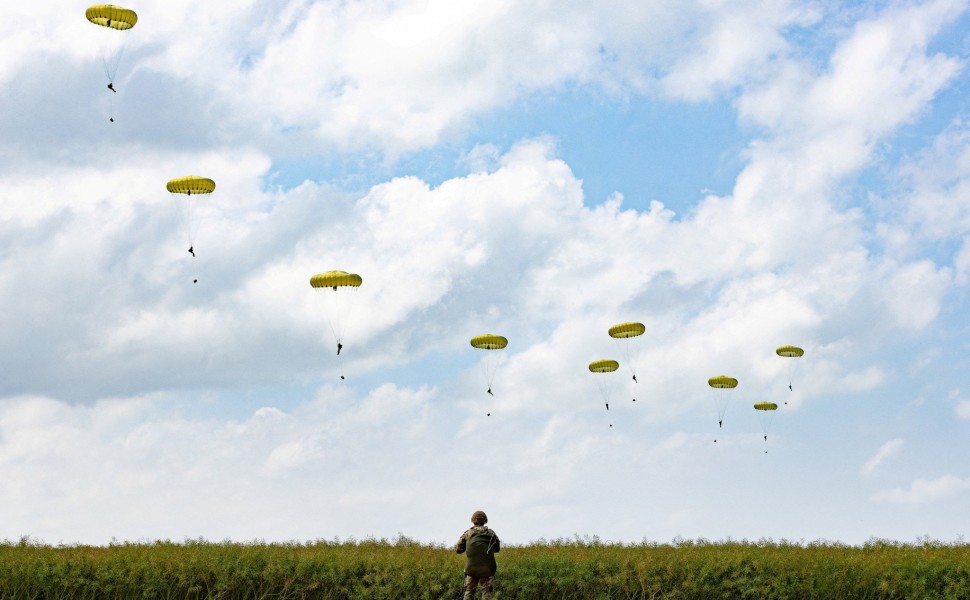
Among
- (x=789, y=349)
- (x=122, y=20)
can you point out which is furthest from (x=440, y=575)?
(x=789, y=349)

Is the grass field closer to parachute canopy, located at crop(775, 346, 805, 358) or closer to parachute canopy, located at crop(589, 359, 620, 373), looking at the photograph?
parachute canopy, located at crop(589, 359, 620, 373)

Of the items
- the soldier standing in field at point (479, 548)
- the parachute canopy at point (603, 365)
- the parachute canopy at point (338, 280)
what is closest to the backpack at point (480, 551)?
the soldier standing in field at point (479, 548)

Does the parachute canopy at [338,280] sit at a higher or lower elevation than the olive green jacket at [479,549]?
higher

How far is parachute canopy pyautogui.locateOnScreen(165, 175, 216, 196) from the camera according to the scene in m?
34.7

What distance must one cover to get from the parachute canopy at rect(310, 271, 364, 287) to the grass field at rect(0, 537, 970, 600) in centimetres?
1346

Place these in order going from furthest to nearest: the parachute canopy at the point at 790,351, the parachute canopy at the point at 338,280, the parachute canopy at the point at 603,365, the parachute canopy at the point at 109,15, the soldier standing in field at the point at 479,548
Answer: the parachute canopy at the point at 790,351 → the parachute canopy at the point at 603,365 → the parachute canopy at the point at 338,280 → the parachute canopy at the point at 109,15 → the soldier standing in field at the point at 479,548

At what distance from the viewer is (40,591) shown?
22.4 m

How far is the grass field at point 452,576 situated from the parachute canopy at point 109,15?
18.9 metres

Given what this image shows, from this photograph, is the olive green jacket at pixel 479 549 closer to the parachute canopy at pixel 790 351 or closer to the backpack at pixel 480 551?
the backpack at pixel 480 551

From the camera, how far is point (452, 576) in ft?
72.4

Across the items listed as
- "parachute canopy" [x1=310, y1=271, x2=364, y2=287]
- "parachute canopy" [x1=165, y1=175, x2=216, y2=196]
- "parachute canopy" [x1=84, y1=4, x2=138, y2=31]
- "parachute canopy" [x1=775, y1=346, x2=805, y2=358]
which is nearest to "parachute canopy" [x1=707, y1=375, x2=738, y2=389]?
"parachute canopy" [x1=775, y1=346, x2=805, y2=358]

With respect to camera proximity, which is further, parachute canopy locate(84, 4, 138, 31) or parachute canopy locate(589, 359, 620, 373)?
parachute canopy locate(589, 359, 620, 373)

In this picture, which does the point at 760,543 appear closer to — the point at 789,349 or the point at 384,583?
the point at 384,583

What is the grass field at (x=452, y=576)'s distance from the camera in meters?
22.0
